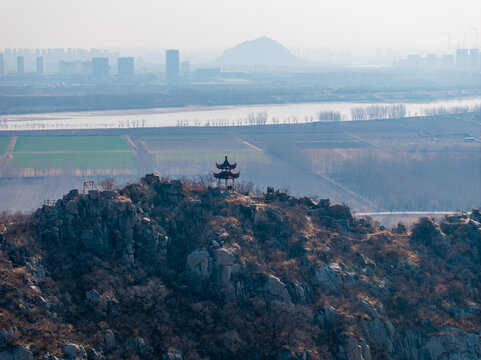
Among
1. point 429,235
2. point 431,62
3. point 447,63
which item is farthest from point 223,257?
point 431,62

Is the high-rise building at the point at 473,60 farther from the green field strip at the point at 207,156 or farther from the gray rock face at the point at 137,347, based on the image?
the gray rock face at the point at 137,347

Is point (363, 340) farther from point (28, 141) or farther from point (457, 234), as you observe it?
point (28, 141)

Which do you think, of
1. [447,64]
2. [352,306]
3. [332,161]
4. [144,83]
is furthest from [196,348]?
[447,64]

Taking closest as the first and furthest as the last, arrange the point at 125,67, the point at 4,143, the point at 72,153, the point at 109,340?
the point at 109,340, the point at 72,153, the point at 4,143, the point at 125,67

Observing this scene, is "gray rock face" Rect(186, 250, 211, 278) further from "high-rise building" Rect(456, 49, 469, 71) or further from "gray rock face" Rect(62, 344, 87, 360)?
"high-rise building" Rect(456, 49, 469, 71)

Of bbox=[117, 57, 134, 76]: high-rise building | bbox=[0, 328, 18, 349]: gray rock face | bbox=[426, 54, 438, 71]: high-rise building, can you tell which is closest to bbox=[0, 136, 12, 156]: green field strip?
bbox=[0, 328, 18, 349]: gray rock face

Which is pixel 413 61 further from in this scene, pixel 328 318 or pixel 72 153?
pixel 328 318
